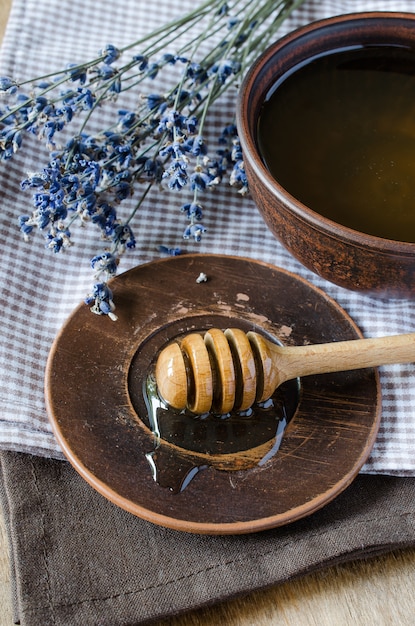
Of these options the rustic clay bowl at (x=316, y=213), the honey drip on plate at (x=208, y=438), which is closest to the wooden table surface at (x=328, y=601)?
the honey drip on plate at (x=208, y=438)

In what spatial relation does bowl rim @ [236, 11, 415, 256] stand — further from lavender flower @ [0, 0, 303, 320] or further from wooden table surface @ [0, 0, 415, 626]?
wooden table surface @ [0, 0, 415, 626]

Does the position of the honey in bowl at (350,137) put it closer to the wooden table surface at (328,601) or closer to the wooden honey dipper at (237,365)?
the wooden honey dipper at (237,365)

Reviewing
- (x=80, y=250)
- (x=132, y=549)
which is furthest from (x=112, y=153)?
(x=132, y=549)

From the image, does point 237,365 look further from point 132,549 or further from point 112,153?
point 112,153

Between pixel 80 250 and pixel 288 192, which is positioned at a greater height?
pixel 288 192

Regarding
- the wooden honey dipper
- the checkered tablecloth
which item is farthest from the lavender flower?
the wooden honey dipper

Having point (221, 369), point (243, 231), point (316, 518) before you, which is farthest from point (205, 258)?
point (316, 518)
